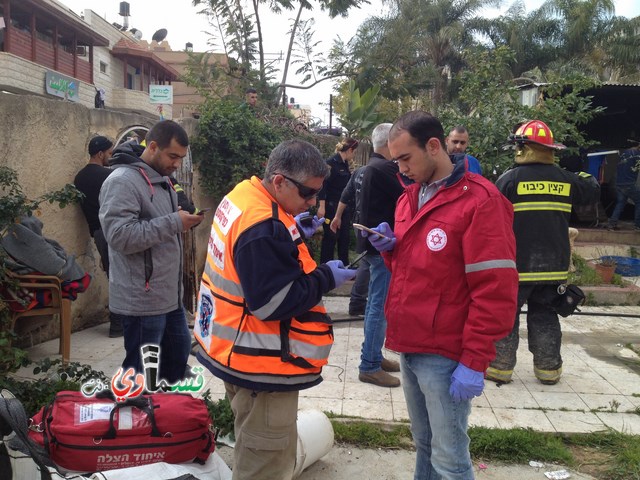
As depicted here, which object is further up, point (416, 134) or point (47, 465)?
point (416, 134)

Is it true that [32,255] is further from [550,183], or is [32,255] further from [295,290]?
[550,183]

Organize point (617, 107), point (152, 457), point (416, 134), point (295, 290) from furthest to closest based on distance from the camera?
point (617, 107) → point (152, 457) → point (416, 134) → point (295, 290)

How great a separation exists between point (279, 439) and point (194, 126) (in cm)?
582

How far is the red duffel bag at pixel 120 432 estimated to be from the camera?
238 centimetres

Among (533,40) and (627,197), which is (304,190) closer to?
(627,197)

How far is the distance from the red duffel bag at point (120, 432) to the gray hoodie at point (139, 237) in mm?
590

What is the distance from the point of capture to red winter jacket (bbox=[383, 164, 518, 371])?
2.04 metres

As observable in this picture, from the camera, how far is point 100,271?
562cm

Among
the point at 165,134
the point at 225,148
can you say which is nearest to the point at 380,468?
the point at 165,134

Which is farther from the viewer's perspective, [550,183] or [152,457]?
[550,183]

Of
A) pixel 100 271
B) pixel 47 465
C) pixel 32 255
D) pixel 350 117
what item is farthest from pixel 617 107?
pixel 47 465

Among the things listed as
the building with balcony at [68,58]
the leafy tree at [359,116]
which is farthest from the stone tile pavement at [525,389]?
the building with balcony at [68,58]

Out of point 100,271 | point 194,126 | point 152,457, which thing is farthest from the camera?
point 194,126

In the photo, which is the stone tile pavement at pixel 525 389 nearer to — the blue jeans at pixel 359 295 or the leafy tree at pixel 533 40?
the blue jeans at pixel 359 295
